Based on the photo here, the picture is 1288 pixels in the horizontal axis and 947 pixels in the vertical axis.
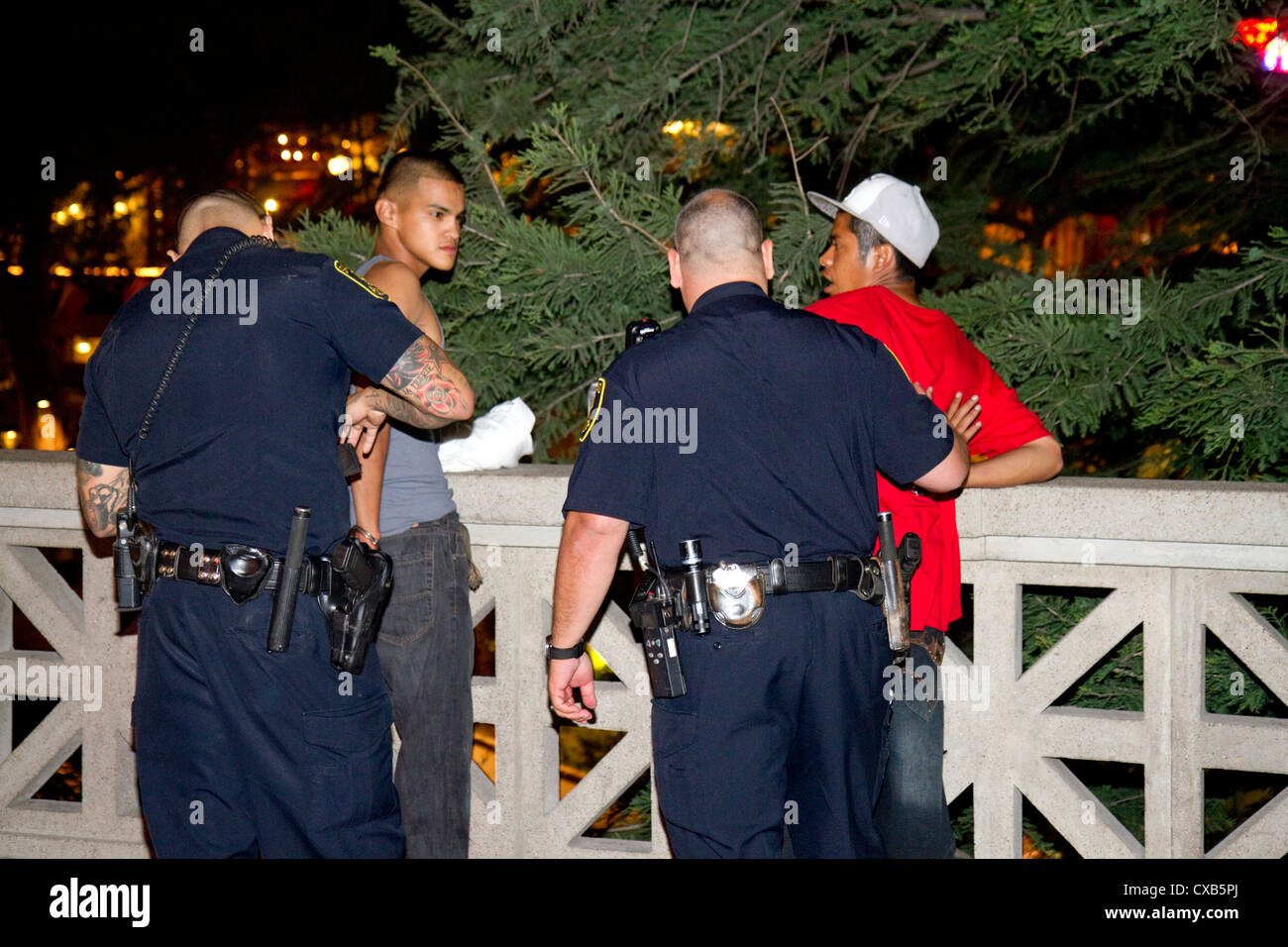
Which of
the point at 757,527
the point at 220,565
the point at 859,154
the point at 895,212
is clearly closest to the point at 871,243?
the point at 895,212

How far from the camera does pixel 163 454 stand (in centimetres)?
290

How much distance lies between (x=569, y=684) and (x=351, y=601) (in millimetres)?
588

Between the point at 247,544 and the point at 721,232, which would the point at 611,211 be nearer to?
the point at 721,232

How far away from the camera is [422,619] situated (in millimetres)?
3428

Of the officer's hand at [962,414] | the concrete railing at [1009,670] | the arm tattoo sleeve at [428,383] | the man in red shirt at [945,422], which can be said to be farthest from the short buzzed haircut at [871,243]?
the arm tattoo sleeve at [428,383]

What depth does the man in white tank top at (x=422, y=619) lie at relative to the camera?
341 centimetres

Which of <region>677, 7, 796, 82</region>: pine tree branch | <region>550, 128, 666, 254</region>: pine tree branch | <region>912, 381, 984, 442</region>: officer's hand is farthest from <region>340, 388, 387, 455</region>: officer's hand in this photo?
<region>677, 7, 796, 82</region>: pine tree branch

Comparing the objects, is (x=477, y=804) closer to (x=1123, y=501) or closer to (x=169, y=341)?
(x=169, y=341)

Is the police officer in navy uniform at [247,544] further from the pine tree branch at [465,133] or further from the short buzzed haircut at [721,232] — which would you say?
the pine tree branch at [465,133]

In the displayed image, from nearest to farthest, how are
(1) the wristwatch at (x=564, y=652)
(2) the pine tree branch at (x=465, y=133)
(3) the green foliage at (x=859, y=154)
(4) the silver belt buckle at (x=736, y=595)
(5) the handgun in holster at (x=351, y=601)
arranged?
(4) the silver belt buckle at (x=736, y=595)
(5) the handgun in holster at (x=351, y=601)
(1) the wristwatch at (x=564, y=652)
(3) the green foliage at (x=859, y=154)
(2) the pine tree branch at (x=465, y=133)

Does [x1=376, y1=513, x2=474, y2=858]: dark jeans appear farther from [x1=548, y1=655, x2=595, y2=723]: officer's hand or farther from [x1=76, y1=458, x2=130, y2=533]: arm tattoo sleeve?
[x1=76, y1=458, x2=130, y2=533]: arm tattoo sleeve

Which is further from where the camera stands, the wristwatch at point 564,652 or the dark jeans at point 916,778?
the dark jeans at point 916,778

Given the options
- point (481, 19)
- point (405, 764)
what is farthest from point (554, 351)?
point (405, 764)

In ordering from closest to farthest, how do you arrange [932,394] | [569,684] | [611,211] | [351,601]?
[351,601]
[569,684]
[932,394]
[611,211]
